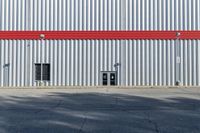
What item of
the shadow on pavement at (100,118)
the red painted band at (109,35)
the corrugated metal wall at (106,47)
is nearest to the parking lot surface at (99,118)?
the shadow on pavement at (100,118)

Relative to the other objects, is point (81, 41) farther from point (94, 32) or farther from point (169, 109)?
point (169, 109)

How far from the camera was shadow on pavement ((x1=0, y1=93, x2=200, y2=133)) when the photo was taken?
12031mm

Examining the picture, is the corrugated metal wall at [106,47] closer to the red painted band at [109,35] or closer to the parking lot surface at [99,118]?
the red painted band at [109,35]

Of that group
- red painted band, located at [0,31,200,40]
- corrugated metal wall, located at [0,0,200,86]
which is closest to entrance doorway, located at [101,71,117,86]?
corrugated metal wall, located at [0,0,200,86]

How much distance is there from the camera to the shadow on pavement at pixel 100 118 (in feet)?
39.5

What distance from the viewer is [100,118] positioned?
46.8 ft

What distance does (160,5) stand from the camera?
35.4m

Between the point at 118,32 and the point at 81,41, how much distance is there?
2.93 meters

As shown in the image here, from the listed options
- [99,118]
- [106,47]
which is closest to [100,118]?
[99,118]

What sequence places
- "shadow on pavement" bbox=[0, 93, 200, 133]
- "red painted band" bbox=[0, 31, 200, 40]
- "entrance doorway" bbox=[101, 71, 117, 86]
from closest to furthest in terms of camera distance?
"shadow on pavement" bbox=[0, 93, 200, 133], "red painted band" bbox=[0, 31, 200, 40], "entrance doorway" bbox=[101, 71, 117, 86]

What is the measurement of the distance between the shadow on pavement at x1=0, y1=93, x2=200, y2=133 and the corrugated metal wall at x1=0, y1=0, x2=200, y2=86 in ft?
48.1

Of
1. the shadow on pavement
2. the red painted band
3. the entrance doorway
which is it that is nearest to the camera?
the shadow on pavement

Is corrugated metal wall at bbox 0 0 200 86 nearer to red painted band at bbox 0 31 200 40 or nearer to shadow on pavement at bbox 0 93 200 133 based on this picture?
red painted band at bbox 0 31 200 40

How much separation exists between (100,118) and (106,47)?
21116mm
